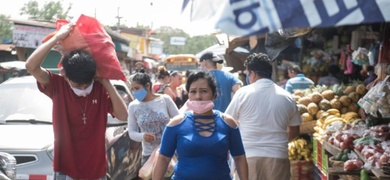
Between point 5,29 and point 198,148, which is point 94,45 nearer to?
point 198,148

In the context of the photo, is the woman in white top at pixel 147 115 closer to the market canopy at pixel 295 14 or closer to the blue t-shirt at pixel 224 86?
the blue t-shirt at pixel 224 86

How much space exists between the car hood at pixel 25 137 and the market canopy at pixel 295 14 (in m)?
4.52

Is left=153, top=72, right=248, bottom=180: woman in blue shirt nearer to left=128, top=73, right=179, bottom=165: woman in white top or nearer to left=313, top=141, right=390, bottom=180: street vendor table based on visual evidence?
left=313, top=141, right=390, bottom=180: street vendor table

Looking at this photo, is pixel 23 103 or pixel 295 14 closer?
pixel 295 14

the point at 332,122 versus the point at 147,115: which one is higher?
the point at 147,115

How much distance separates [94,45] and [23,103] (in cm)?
354

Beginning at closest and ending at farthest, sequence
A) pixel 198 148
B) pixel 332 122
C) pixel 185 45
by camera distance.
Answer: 1. pixel 198 148
2. pixel 332 122
3. pixel 185 45

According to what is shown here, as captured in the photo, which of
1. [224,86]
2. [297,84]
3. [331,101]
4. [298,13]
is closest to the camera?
[298,13]

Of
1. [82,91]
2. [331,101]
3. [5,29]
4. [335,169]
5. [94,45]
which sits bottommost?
[335,169]

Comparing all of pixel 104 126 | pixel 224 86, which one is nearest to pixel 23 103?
pixel 224 86

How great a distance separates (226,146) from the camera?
189 inches

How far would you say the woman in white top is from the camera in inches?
271

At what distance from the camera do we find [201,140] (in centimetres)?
469

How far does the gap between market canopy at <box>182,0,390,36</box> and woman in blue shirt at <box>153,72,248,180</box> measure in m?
1.84
